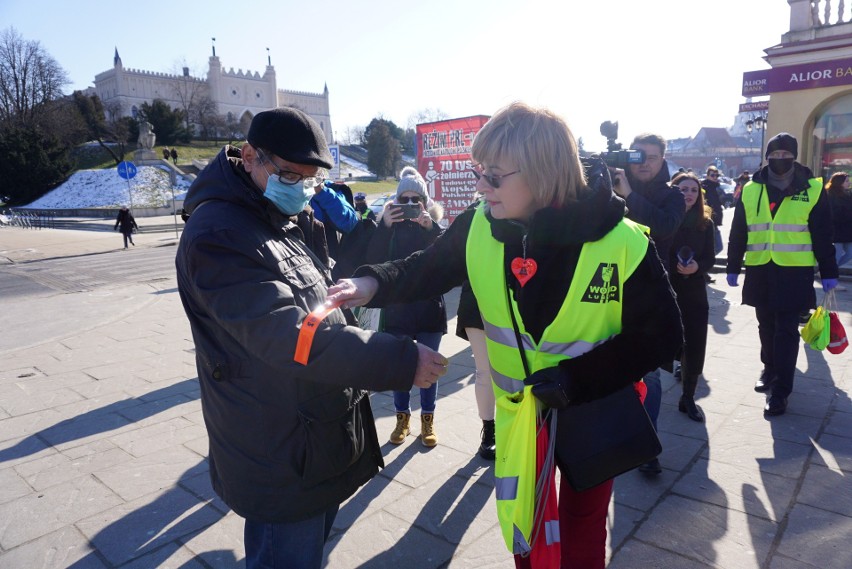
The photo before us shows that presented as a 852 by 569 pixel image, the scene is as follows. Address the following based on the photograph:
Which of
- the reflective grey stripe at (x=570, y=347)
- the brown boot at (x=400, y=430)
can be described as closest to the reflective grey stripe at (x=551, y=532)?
the reflective grey stripe at (x=570, y=347)

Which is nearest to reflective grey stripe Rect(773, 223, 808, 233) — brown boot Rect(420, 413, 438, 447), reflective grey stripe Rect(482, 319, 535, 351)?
brown boot Rect(420, 413, 438, 447)

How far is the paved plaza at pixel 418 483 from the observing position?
2945 mm

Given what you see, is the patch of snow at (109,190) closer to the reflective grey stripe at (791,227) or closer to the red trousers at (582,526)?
the reflective grey stripe at (791,227)

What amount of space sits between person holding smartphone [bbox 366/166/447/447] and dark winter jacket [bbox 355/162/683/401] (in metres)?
2.31

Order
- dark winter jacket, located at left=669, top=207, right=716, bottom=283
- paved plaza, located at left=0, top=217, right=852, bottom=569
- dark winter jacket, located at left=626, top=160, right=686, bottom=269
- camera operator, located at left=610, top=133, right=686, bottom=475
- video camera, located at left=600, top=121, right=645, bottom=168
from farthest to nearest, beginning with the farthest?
dark winter jacket, located at left=669, top=207, right=716, bottom=283 → dark winter jacket, located at left=626, top=160, right=686, bottom=269 → camera operator, located at left=610, top=133, right=686, bottom=475 → video camera, located at left=600, top=121, right=645, bottom=168 → paved plaza, located at left=0, top=217, right=852, bottom=569

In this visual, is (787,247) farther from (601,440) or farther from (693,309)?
(601,440)

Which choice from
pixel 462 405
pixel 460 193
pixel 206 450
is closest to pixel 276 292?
pixel 206 450

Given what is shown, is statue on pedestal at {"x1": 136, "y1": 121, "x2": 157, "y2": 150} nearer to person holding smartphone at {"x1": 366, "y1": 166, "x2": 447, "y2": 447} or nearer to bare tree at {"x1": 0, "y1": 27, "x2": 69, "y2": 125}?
bare tree at {"x1": 0, "y1": 27, "x2": 69, "y2": 125}

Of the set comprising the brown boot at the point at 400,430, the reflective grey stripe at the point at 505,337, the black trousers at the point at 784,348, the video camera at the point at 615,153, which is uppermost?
the video camera at the point at 615,153

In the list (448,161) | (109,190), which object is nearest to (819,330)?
(448,161)

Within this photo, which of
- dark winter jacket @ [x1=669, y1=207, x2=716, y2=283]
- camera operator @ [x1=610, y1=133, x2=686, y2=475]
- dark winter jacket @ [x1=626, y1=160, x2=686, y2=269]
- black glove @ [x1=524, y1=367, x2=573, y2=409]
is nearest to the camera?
black glove @ [x1=524, y1=367, x2=573, y2=409]

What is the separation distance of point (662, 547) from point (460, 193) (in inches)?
306

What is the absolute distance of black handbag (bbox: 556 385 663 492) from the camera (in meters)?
1.91

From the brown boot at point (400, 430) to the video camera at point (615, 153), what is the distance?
2307mm
